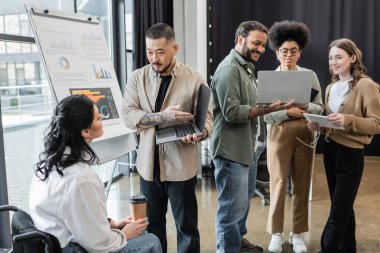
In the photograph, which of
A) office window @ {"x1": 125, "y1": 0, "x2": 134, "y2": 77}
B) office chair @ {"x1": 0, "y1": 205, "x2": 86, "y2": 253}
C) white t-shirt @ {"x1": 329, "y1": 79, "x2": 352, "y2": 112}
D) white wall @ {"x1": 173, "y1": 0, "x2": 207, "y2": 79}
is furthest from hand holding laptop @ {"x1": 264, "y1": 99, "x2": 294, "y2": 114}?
office window @ {"x1": 125, "y1": 0, "x2": 134, "y2": 77}

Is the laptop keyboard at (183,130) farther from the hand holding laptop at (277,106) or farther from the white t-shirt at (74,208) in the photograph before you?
the white t-shirt at (74,208)

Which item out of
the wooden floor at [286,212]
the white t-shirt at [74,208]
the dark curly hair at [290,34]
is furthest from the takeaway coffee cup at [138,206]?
the dark curly hair at [290,34]

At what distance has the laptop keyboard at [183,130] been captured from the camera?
1.85 meters

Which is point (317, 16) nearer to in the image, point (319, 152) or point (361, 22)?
point (361, 22)

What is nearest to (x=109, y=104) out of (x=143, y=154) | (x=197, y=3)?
(x=143, y=154)

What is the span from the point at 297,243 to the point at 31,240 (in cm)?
185

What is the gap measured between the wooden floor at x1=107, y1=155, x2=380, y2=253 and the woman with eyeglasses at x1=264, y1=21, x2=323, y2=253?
22 cm

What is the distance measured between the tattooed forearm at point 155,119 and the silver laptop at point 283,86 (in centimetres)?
53

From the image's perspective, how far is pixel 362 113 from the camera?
2119 mm

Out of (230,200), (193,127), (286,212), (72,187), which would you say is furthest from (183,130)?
(286,212)

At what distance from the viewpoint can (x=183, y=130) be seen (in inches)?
74.2

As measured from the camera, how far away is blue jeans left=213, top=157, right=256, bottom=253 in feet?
6.79

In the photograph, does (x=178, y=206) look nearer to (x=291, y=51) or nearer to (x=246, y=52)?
(x=246, y=52)

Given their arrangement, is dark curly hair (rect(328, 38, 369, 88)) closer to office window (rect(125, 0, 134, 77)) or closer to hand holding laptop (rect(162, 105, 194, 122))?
hand holding laptop (rect(162, 105, 194, 122))
